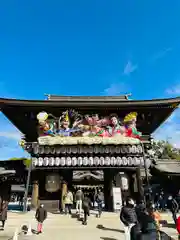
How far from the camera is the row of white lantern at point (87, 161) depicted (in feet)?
48.8

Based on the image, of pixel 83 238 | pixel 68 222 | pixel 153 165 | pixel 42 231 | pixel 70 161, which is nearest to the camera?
pixel 83 238

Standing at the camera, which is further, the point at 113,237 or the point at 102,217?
the point at 102,217

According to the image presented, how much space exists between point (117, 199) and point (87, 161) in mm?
4108

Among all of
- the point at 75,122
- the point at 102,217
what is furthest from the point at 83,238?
the point at 75,122

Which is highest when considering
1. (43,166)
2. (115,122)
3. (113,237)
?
(115,122)

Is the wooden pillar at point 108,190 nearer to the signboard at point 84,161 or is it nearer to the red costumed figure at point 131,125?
the signboard at point 84,161

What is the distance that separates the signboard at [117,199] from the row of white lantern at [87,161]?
2.38 m

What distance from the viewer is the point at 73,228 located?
31.5ft

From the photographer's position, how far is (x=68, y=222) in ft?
35.9

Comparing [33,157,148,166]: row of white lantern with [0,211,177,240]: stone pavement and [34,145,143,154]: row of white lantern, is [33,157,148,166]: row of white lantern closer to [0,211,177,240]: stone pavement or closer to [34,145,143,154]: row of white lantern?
[34,145,143,154]: row of white lantern

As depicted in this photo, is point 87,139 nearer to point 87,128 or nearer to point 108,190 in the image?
point 87,128

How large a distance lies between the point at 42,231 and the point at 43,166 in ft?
20.6

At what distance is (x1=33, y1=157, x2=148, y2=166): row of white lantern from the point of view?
14.9m

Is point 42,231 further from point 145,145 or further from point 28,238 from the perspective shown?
point 145,145
